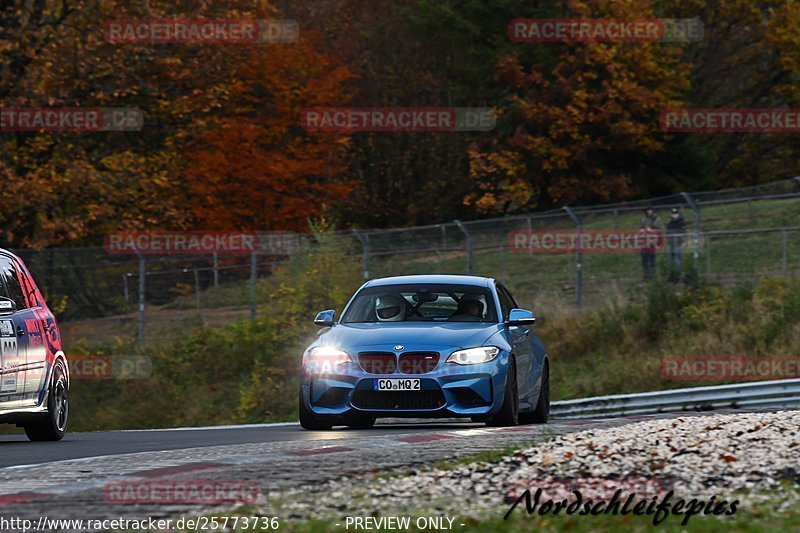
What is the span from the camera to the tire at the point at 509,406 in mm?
15406

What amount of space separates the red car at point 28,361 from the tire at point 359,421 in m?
2.79

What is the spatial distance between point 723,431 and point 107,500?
15.6 ft

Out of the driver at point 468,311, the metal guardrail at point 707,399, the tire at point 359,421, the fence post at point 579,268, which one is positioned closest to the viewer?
the tire at point 359,421

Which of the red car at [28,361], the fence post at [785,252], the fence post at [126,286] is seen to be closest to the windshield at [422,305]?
the red car at [28,361]

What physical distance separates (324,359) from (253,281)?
20641 millimetres

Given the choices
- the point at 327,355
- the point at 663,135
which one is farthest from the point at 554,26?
the point at 327,355

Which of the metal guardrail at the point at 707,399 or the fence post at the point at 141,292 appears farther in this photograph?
the fence post at the point at 141,292

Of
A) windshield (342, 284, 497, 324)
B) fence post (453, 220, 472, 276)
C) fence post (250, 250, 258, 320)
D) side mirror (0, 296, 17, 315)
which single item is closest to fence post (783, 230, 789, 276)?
fence post (453, 220, 472, 276)

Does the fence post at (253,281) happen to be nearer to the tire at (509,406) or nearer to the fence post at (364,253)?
the fence post at (364,253)

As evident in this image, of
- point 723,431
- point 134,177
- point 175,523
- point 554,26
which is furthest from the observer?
point 554,26

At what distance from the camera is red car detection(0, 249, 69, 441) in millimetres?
14164

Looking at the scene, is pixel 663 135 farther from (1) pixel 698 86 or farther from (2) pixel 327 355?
(2) pixel 327 355

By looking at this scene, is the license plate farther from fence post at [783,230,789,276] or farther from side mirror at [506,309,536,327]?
fence post at [783,230,789,276]

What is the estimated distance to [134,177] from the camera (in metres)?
40.7
